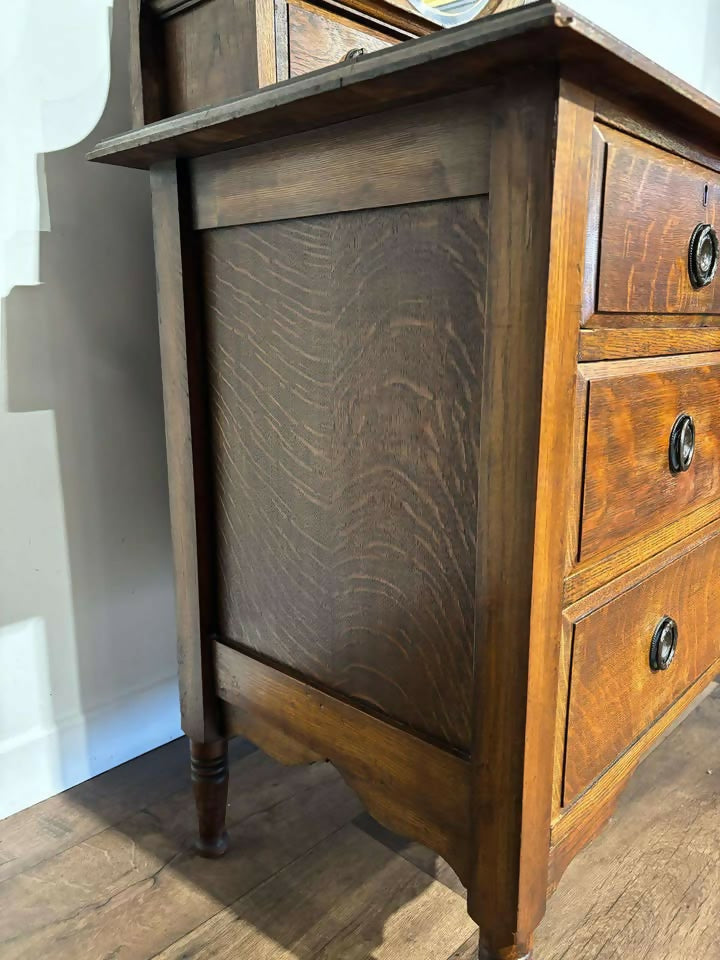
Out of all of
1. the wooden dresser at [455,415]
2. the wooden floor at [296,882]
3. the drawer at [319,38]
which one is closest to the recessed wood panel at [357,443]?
the wooden dresser at [455,415]

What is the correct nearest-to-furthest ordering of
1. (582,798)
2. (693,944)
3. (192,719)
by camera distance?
(582,798) < (693,944) < (192,719)

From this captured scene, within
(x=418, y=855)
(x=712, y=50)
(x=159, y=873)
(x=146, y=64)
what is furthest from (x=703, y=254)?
(x=712, y=50)

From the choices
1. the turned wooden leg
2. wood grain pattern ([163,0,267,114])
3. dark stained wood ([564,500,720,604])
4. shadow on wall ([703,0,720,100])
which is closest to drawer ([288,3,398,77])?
wood grain pattern ([163,0,267,114])

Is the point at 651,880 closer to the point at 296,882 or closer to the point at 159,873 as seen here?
the point at 296,882

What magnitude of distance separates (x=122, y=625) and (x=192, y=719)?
10.6 inches

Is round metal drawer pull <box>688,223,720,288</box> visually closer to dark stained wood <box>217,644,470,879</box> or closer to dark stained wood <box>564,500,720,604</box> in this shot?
dark stained wood <box>564,500,720,604</box>

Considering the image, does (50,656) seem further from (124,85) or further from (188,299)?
(124,85)

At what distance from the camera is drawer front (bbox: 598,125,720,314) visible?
0.66 metres

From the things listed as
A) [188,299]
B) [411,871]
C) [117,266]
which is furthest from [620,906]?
[117,266]

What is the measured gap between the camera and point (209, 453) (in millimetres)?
933

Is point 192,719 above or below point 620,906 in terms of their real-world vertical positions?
above

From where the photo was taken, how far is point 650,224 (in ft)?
2.32

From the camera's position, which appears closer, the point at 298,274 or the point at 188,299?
the point at 298,274

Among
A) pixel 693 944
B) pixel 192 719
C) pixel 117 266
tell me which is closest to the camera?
pixel 693 944
